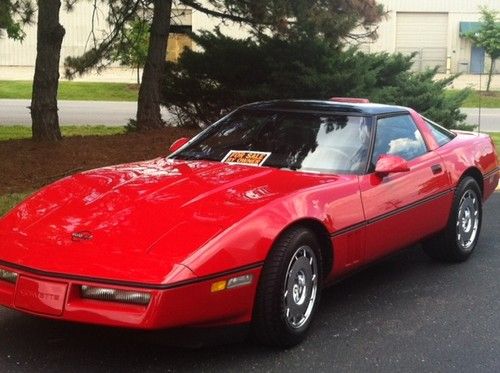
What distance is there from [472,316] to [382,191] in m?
1.00

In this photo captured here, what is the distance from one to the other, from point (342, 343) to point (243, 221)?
100 centimetres

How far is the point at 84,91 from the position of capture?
3925 centimetres

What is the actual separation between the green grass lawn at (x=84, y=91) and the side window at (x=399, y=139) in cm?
3124

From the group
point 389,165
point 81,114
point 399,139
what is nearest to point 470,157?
point 399,139

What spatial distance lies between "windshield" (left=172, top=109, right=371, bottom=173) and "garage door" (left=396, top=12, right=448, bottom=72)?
41111mm

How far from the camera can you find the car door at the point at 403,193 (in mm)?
4797

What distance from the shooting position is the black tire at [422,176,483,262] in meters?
5.89

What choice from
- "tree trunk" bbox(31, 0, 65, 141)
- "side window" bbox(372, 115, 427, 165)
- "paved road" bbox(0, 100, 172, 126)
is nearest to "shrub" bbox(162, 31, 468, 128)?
"tree trunk" bbox(31, 0, 65, 141)

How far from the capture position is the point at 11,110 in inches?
1056

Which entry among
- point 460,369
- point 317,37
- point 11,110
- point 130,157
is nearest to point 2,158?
point 130,157

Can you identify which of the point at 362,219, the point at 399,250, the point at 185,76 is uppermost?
the point at 185,76

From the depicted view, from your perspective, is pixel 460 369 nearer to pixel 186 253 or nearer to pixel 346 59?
pixel 186 253

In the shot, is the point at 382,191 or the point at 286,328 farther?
the point at 382,191

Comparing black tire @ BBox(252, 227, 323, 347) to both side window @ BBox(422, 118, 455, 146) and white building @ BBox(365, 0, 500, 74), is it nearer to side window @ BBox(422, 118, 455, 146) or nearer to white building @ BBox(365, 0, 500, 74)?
side window @ BBox(422, 118, 455, 146)
